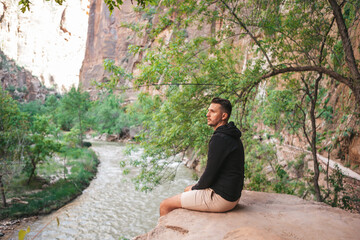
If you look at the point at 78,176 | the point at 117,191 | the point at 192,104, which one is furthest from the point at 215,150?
the point at 78,176

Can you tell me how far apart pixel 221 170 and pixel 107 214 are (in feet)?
24.9

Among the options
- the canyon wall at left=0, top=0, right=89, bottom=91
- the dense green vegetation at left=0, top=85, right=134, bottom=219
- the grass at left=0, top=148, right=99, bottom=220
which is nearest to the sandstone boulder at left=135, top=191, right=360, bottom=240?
the dense green vegetation at left=0, top=85, right=134, bottom=219

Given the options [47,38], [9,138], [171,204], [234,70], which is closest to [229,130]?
[171,204]

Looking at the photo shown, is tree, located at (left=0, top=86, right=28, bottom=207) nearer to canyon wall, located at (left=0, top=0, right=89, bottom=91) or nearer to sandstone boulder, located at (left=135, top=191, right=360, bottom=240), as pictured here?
sandstone boulder, located at (left=135, top=191, right=360, bottom=240)

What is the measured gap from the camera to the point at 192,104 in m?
5.13

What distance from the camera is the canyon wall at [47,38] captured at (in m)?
54.2

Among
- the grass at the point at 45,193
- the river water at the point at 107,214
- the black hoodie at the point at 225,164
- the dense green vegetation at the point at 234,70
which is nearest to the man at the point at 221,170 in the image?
the black hoodie at the point at 225,164

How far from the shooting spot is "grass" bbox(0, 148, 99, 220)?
7977 millimetres

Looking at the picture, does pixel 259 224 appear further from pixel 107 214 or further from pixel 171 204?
pixel 107 214

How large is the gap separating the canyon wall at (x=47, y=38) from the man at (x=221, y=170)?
208ft

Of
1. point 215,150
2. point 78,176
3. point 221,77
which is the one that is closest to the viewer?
point 215,150

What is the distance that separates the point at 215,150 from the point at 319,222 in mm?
1323

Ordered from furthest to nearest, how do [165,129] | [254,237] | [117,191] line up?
[117,191] < [165,129] < [254,237]

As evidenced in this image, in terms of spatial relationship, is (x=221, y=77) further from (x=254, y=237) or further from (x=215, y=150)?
(x=254, y=237)
